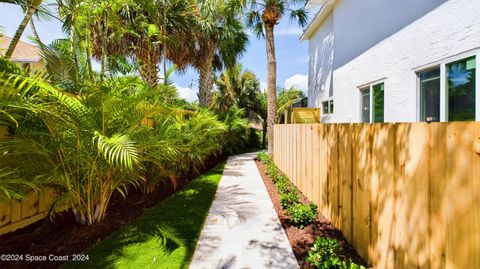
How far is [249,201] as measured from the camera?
17.9 ft

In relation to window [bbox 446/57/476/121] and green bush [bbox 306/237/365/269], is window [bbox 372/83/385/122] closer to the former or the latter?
window [bbox 446/57/476/121]

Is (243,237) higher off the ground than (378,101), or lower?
lower

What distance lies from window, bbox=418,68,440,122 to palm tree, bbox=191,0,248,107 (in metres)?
7.86

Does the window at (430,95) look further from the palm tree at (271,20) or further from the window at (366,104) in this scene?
the palm tree at (271,20)

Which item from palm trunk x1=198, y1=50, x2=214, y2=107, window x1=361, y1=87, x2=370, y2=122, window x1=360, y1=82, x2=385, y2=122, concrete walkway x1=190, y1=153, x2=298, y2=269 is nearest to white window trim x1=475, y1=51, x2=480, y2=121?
window x1=360, y1=82, x2=385, y2=122

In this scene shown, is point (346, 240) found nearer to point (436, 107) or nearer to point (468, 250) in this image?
point (468, 250)

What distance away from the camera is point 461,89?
3834 mm

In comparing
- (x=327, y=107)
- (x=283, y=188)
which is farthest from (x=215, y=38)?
(x=283, y=188)

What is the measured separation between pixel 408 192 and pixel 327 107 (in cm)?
866

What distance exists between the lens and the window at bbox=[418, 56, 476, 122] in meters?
3.67

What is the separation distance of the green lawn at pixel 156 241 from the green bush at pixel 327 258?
1508mm

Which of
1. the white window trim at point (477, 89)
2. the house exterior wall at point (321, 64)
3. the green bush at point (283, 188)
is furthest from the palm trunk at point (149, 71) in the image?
the white window trim at point (477, 89)

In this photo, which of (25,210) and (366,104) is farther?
(366,104)

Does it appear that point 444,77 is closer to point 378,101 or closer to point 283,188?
point 378,101
